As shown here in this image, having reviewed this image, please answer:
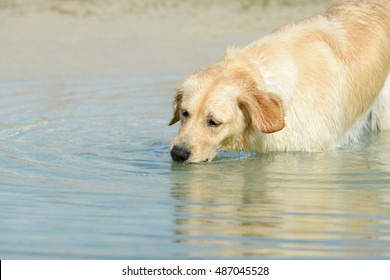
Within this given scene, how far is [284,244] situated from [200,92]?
7.61 ft

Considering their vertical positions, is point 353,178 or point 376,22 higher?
point 376,22

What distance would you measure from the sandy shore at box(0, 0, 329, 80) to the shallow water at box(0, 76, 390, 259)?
10.4 ft

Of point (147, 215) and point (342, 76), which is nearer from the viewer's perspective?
point (147, 215)

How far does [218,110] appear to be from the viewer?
779 cm

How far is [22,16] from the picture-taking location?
15711mm

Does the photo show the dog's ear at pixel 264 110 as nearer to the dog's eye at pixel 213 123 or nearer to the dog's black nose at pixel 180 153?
the dog's eye at pixel 213 123

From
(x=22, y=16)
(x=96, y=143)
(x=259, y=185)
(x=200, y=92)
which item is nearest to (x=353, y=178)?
(x=259, y=185)

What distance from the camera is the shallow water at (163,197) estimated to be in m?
5.80

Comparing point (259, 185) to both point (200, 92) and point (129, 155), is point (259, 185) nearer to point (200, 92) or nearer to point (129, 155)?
point (200, 92)

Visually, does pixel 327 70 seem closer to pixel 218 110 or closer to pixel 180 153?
pixel 218 110

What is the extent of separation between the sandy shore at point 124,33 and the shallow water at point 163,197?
125 inches

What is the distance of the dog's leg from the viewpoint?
9555 mm

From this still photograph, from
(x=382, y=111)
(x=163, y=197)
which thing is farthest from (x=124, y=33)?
(x=163, y=197)

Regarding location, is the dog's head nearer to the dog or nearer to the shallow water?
the dog
